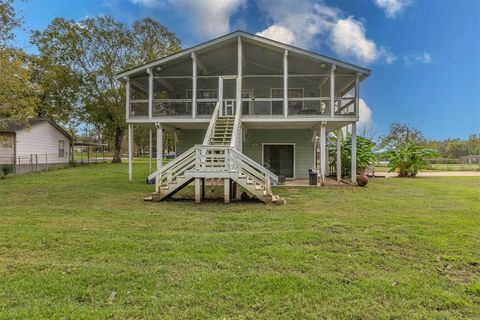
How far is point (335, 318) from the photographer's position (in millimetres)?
2908

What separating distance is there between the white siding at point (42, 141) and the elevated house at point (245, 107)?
1139 centimetres

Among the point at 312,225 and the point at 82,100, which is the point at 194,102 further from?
the point at 82,100

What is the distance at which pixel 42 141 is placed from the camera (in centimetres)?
2545

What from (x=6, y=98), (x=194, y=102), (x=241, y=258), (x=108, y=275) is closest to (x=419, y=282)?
(x=241, y=258)

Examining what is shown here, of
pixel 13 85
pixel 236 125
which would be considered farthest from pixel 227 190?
pixel 13 85

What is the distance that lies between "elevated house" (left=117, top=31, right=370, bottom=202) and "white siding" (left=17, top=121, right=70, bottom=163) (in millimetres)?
11388

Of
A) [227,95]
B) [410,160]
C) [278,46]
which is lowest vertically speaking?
[410,160]

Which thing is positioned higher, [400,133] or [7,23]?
[7,23]

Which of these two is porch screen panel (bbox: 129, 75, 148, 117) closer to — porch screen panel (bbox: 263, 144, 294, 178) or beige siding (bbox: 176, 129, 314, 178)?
beige siding (bbox: 176, 129, 314, 178)

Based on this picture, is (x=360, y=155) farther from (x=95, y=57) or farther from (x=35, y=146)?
(x=95, y=57)

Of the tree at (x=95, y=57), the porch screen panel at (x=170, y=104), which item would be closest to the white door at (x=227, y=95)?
the porch screen panel at (x=170, y=104)

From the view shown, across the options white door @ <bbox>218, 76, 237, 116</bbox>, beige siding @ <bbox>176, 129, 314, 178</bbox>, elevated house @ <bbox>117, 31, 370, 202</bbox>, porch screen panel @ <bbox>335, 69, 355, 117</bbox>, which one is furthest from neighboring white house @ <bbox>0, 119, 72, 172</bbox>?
porch screen panel @ <bbox>335, 69, 355, 117</bbox>

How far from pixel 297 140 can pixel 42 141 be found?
67.7 ft

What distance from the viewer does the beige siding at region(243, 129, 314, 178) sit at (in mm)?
16906
